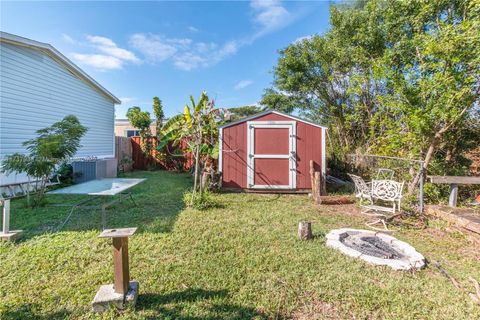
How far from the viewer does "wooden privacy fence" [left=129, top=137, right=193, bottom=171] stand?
11.5 metres

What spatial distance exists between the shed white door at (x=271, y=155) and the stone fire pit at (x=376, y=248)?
3231 millimetres

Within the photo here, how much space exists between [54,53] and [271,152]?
26.9 feet

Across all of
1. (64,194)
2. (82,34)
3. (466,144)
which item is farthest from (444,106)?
(82,34)

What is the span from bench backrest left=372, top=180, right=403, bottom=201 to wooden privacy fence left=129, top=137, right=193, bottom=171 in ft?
28.9

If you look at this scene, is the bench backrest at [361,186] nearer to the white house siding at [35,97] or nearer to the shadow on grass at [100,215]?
the shadow on grass at [100,215]

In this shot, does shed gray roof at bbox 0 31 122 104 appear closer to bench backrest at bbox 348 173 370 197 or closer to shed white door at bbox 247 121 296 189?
shed white door at bbox 247 121 296 189

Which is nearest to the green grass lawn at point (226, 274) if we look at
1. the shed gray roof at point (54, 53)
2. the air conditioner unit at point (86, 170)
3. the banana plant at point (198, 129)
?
the banana plant at point (198, 129)

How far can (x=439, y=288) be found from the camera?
7.39 ft

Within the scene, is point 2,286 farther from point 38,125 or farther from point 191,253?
point 38,125

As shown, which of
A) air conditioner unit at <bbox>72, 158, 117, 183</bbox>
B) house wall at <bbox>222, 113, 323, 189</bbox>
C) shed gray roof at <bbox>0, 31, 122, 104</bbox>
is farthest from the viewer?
air conditioner unit at <bbox>72, 158, 117, 183</bbox>

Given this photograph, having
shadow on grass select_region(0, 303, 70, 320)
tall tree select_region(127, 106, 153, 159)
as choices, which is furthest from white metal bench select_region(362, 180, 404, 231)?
tall tree select_region(127, 106, 153, 159)

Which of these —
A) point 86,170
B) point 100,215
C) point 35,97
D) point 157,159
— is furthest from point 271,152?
point 35,97

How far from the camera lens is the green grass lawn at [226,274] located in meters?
A: 1.94

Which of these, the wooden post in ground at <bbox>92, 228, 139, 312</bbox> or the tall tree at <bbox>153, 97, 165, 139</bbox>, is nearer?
the wooden post in ground at <bbox>92, 228, 139, 312</bbox>
